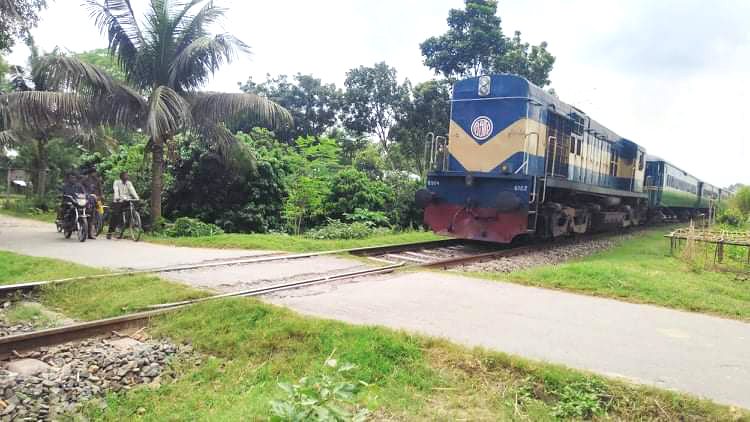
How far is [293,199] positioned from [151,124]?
19.5ft

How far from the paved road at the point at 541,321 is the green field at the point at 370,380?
1.23 ft

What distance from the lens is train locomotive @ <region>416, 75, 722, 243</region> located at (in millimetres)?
11047

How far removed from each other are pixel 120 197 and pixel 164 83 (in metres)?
3.34

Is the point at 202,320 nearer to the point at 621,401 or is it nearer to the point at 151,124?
the point at 621,401

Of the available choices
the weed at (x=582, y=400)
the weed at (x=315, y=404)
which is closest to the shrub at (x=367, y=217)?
the weed at (x=582, y=400)

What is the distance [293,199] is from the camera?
16547 mm

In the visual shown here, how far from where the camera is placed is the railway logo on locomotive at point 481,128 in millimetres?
11664

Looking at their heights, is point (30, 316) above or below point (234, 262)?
below

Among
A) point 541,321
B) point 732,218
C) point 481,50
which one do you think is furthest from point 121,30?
point 732,218

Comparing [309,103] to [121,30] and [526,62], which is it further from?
[121,30]

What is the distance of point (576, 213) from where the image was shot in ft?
44.2

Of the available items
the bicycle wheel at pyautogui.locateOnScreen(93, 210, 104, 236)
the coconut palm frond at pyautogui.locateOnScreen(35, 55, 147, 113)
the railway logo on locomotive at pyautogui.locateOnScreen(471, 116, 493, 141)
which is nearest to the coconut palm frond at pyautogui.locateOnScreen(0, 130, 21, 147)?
the coconut palm frond at pyautogui.locateOnScreen(35, 55, 147, 113)

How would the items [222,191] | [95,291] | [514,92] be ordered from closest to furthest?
[95,291] < [514,92] < [222,191]

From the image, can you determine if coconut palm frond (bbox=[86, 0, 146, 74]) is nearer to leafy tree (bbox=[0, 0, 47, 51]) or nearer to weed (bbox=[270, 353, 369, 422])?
leafy tree (bbox=[0, 0, 47, 51])
